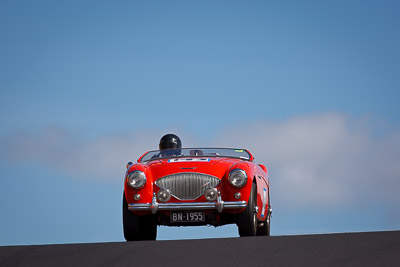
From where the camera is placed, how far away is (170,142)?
46.5 ft

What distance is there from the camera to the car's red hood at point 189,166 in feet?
37.5

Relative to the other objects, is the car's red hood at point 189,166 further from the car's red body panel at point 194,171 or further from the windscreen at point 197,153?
the windscreen at point 197,153

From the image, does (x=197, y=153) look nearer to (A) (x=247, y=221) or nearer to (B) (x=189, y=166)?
(B) (x=189, y=166)

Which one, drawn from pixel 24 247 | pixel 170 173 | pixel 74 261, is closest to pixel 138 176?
pixel 170 173

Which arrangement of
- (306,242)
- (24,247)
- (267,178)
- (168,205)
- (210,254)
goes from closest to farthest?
1. (210,254)
2. (306,242)
3. (24,247)
4. (168,205)
5. (267,178)

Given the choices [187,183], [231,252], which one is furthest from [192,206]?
[231,252]

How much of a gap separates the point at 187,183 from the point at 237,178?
69 cm

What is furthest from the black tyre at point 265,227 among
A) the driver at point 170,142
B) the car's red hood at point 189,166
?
the driver at point 170,142

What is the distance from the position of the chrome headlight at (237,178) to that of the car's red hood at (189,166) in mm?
166

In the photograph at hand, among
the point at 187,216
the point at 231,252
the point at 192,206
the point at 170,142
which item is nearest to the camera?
the point at 231,252

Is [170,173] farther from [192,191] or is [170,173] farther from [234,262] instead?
[234,262]

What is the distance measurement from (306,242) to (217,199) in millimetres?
3413

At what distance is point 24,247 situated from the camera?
8773mm

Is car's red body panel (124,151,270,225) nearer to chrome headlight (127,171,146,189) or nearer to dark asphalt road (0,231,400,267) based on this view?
chrome headlight (127,171,146,189)
